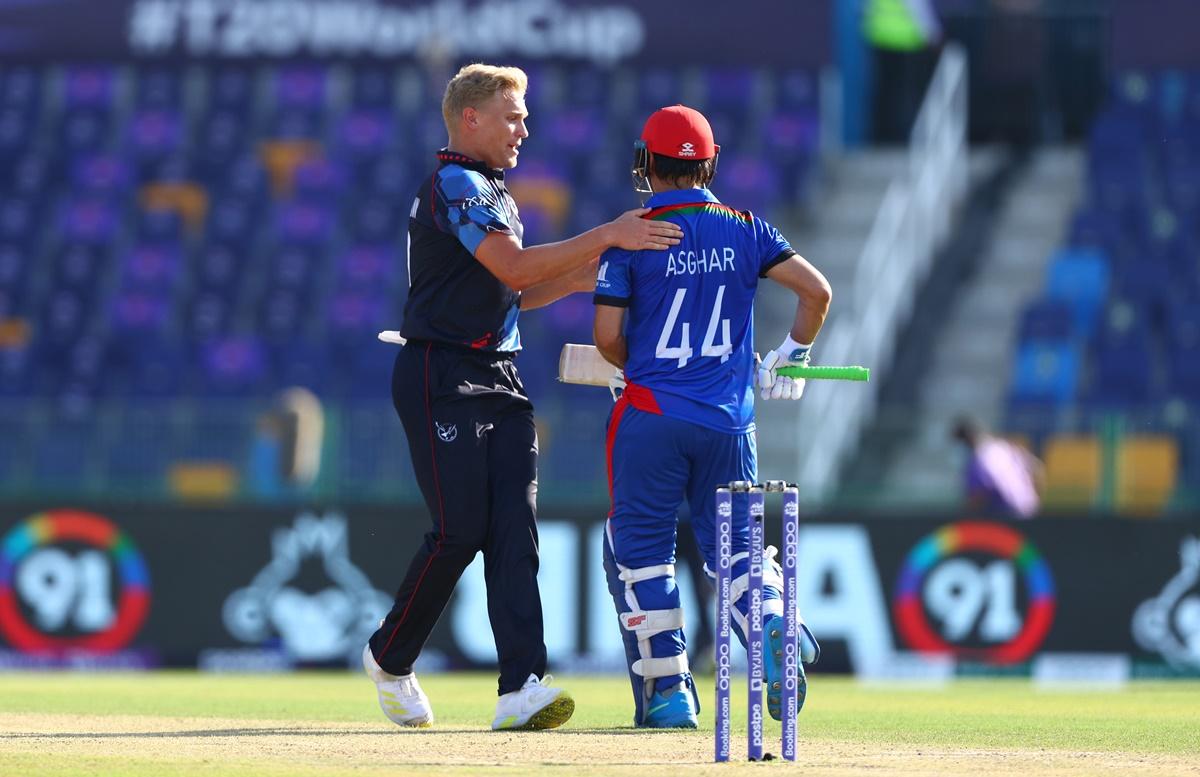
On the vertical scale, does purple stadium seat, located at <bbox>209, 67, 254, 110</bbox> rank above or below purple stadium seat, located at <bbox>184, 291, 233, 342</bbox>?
above

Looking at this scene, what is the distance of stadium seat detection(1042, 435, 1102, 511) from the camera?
48.8 feet

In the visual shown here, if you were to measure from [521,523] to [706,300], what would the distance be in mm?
1070

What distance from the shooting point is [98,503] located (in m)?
15.3

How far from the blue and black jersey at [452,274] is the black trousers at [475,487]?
0.08m

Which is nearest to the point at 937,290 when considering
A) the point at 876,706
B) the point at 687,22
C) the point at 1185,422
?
the point at 687,22

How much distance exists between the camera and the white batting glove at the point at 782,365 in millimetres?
7430

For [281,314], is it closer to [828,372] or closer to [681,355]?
[681,355]

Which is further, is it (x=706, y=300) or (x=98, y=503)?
(x=98, y=503)

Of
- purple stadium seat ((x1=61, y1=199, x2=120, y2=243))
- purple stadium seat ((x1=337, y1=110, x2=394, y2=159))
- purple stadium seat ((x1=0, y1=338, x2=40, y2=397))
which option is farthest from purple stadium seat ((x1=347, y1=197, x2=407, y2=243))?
purple stadium seat ((x1=0, y1=338, x2=40, y2=397))

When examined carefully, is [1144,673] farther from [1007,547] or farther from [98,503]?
[98,503]

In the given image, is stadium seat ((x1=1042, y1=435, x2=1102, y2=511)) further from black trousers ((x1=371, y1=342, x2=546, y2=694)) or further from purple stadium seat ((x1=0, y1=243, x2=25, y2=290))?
purple stadium seat ((x1=0, y1=243, x2=25, y2=290))

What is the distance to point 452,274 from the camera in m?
7.70

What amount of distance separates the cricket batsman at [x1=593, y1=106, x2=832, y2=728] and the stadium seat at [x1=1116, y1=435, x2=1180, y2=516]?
7.85 meters

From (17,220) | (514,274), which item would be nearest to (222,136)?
(17,220)
